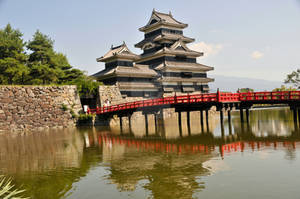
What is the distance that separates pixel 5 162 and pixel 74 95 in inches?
763

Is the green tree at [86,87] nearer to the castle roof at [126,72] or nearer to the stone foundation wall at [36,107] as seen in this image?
the stone foundation wall at [36,107]

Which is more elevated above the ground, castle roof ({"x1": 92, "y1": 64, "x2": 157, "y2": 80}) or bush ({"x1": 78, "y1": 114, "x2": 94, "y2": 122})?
castle roof ({"x1": 92, "y1": 64, "x2": 157, "y2": 80})

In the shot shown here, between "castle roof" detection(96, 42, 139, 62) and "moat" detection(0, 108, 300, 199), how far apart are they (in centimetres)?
2397

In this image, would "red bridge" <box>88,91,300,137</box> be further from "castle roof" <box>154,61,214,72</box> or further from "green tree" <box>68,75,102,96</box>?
"castle roof" <box>154,61,214,72</box>

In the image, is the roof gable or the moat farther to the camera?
the roof gable

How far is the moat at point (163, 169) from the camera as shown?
28.3 ft

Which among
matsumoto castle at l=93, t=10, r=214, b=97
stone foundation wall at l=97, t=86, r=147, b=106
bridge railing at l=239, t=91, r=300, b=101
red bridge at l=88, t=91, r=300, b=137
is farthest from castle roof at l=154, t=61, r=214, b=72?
bridge railing at l=239, t=91, r=300, b=101

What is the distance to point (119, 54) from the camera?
39.5 m

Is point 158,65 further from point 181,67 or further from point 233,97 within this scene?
point 233,97

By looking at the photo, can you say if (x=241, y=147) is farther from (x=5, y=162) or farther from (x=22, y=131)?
(x=22, y=131)

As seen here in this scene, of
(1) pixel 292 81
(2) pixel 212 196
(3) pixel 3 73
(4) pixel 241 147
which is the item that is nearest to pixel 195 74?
(1) pixel 292 81

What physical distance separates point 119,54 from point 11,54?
13.5 metres

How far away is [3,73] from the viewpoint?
33406mm

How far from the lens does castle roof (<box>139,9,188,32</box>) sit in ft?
159
